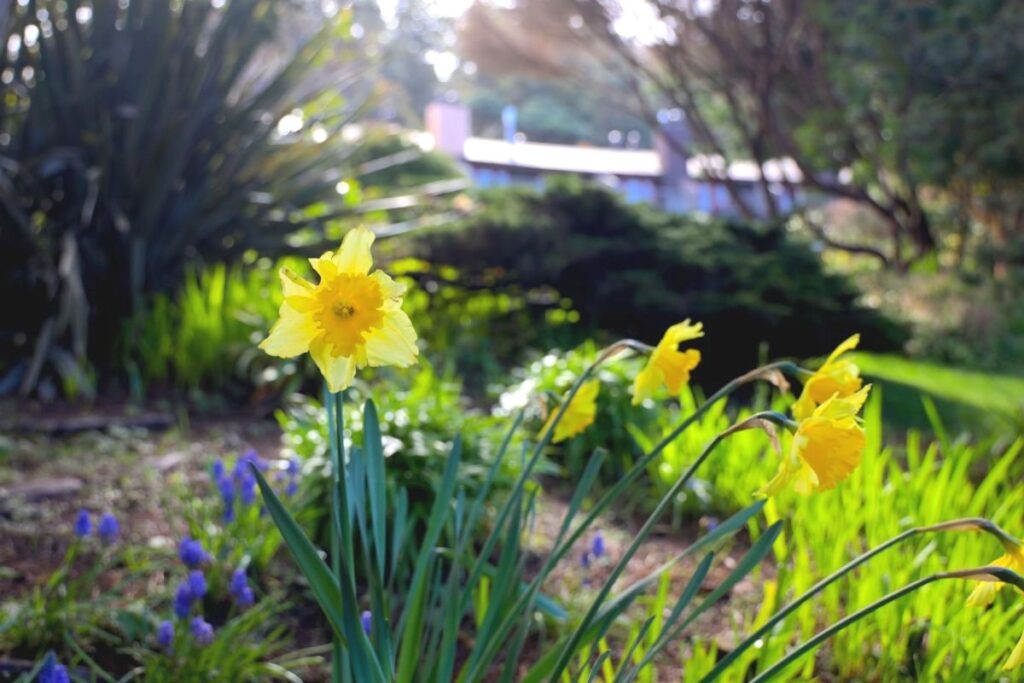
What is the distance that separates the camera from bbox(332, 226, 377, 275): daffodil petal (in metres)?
1.08

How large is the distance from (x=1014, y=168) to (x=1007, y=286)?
115 cm

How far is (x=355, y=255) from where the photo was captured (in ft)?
3.56

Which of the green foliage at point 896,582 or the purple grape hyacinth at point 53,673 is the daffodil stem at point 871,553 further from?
the purple grape hyacinth at point 53,673

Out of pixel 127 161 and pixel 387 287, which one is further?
pixel 127 161

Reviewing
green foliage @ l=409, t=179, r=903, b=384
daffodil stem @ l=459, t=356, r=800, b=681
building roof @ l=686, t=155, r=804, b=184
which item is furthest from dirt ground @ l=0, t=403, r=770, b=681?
building roof @ l=686, t=155, r=804, b=184

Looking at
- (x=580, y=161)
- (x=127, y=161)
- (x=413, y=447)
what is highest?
(x=580, y=161)

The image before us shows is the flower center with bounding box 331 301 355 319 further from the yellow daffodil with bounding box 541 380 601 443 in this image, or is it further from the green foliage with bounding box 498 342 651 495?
the green foliage with bounding box 498 342 651 495

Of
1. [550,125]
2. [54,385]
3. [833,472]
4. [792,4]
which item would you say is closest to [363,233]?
[833,472]

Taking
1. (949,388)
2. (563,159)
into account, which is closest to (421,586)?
(949,388)

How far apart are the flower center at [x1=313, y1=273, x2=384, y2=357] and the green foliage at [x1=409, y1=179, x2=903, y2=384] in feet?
12.5

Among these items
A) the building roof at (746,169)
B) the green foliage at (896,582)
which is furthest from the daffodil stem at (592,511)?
the building roof at (746,169)

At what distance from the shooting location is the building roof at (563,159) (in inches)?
884

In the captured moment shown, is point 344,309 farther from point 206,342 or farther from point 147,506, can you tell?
point 206,342

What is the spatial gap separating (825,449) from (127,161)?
4236mm
